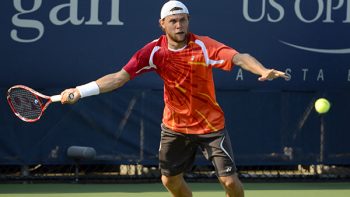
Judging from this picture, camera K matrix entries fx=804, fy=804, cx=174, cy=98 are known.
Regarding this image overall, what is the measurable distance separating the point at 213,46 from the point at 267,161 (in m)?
3.07

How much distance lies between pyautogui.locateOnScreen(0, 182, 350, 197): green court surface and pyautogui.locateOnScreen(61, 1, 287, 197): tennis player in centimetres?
187

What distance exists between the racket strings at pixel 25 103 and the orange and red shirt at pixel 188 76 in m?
0.77

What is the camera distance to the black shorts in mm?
5527

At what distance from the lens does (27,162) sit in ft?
26.2

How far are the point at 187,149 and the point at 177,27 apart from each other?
90 centimetres

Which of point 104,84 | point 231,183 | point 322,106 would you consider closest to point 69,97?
point 104,84

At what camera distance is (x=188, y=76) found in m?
5.50

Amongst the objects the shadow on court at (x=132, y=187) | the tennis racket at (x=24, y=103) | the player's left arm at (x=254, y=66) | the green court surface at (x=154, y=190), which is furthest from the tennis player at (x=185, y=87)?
the shadow on court at (x=132, y=187)

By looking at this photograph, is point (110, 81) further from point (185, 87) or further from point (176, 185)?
point (176, 185)

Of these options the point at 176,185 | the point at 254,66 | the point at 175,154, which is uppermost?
the point at 254,66

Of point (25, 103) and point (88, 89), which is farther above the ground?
point (88, 89)

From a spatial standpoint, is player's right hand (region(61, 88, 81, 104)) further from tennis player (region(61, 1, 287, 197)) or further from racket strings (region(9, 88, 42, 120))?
racket strings (region(9, 88, 42, 120))

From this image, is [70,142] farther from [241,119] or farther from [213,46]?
[213,46]

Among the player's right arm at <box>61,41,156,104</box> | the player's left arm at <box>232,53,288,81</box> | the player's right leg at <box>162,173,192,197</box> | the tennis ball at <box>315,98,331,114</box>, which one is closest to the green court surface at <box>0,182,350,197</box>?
the tennis ball at <box>315,98,331,114</box>
